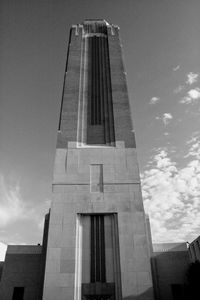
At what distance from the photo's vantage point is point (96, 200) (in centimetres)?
2138

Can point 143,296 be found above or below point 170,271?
below

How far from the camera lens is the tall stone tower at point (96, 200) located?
59.6ft

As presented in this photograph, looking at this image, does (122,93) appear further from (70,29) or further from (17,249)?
(17,249)

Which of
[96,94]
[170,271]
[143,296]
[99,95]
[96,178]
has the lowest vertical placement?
[143,296]

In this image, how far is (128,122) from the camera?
1047 inches

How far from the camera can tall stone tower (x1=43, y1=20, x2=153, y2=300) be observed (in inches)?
715

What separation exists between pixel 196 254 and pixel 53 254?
17.2 m

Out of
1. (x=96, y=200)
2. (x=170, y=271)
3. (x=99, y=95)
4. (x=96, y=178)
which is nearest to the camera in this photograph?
(x=96, y=200)

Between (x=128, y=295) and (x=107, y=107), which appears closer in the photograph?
(x=128, y=295)

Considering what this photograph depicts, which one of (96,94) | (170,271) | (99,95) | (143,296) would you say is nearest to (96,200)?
(143,296)

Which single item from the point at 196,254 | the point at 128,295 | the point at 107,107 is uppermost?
the point at 107,107

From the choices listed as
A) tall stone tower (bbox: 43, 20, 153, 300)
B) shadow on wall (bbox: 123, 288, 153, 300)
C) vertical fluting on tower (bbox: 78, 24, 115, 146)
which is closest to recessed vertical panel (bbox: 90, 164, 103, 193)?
tall stone tower (bbox: 43, 20, 153, 300)

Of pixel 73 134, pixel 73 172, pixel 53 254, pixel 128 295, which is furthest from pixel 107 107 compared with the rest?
pixel 128 295

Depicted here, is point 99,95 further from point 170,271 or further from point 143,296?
point 143,296
